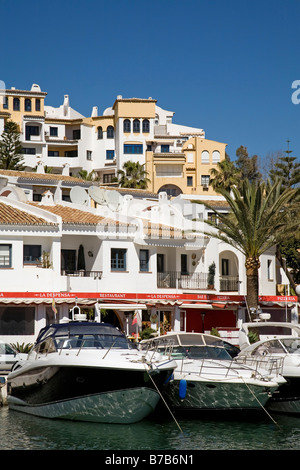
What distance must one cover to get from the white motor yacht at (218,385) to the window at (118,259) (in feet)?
62.4

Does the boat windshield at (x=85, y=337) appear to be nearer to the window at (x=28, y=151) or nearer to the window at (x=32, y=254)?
the window at (x=32, y=254)

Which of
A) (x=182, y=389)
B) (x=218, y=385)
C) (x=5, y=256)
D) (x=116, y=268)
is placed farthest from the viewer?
(x=116, y=268)

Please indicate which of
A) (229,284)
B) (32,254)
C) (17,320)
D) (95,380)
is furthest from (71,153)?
(95,380)

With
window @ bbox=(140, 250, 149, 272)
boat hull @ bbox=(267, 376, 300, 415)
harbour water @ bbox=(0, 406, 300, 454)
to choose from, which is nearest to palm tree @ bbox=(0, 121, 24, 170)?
window @ bbox=(140, 250, 149, 272)

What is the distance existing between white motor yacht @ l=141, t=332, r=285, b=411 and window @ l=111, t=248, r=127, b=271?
62.4 feet

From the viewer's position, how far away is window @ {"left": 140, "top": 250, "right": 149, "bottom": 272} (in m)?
44.6

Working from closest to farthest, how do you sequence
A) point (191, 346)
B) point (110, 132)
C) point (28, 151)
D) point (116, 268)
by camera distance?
point (191, 346) < point (116, 268) < point (28, 151) < point (110, 132)

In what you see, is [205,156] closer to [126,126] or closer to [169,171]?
[169,171]

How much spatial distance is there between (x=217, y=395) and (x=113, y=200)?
2793 cm

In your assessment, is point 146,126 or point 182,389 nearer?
point 182,389

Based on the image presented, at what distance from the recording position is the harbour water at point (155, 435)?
19609mm

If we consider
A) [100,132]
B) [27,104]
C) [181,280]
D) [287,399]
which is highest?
[27,104]

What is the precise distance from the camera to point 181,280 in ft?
152

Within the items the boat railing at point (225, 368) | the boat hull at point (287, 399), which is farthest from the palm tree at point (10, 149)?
the boat hull at point (287, 399)
